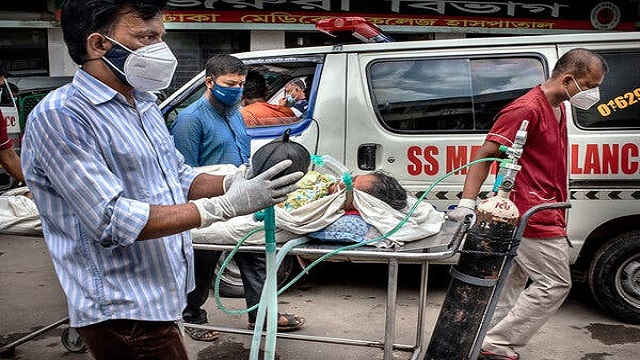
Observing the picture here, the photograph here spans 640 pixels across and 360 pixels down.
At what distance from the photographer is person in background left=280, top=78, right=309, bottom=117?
497 centimetres

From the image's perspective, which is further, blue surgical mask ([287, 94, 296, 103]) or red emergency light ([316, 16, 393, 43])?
blue surgical mask ([287, 94, 296, 103])

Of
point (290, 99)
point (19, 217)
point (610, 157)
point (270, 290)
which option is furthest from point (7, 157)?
point (610, 157)

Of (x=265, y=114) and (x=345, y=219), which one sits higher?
(x=265, y=114)

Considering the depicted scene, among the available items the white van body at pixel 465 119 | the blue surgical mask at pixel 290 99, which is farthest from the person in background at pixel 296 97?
the white van body at pixel 465 119

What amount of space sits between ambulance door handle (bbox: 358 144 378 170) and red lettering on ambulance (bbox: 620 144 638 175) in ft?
5.31

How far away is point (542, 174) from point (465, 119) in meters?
1.18

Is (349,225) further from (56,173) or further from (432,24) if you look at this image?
(432,24)

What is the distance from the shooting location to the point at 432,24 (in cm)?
1163

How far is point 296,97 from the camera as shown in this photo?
507 centimetres

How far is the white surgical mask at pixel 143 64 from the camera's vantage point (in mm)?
1915

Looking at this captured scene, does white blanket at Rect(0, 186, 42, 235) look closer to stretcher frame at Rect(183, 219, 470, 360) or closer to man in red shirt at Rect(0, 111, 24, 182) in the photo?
man in red shirt at Rect(0, 111, 24, 182)

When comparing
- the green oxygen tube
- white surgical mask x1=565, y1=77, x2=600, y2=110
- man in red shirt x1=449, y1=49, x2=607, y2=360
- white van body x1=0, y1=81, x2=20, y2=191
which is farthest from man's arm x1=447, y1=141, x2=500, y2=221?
white van body x1=0, y1=81, x2=20, y2=191

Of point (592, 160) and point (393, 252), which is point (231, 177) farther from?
point (592, 160)

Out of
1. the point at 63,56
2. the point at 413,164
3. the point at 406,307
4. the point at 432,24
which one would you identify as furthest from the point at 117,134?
the point at 63,56
